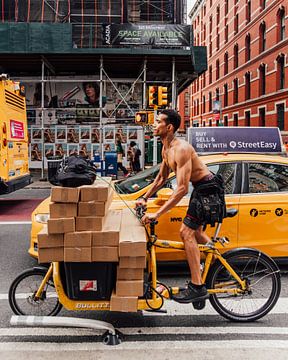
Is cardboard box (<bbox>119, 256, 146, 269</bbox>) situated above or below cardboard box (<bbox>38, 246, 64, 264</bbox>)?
below

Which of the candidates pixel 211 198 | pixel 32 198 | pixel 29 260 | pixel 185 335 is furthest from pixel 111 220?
pixel 32 198

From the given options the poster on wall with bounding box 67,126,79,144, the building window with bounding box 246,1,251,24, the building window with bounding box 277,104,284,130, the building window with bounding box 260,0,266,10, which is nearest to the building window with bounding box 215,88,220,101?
the building window with bounding box 246,1,251,24

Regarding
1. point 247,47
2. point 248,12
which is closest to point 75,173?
point 247,47

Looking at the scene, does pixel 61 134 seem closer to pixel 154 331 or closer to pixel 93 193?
pixel 154 331

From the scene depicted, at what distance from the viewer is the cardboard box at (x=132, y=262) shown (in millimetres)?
3686

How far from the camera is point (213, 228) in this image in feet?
17.8

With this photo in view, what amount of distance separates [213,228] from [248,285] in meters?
1.23

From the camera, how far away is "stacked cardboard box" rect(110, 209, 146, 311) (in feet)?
12.0

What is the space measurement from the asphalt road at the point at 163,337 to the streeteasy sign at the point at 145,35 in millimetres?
16062

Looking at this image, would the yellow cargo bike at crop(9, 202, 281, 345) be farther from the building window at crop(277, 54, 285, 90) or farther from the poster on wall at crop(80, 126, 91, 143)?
the building window at crop(277, 54, 285, 90)

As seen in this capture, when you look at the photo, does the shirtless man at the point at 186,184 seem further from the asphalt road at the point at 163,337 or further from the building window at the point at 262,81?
the building window at the point at 262,81

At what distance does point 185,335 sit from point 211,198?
127 centimetres

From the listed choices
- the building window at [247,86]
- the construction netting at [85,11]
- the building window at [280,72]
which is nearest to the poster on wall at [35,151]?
the construction netting at [85,11]

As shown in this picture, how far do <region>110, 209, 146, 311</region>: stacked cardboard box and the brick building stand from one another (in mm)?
31376
